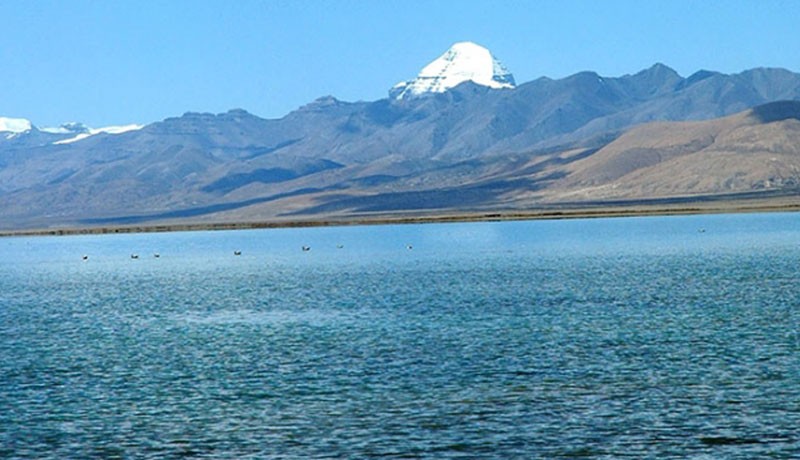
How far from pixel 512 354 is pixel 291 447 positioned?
53.3 feet

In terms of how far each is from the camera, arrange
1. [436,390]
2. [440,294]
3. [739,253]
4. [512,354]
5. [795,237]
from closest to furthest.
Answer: [436,390] → [512,354] → [440,294] → [739,253] → [795,237]

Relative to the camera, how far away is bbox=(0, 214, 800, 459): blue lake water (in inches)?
1294

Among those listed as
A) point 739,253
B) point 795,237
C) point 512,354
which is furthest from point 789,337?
point 795,237

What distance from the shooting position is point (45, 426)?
119 ft

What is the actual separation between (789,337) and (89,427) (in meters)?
27.3

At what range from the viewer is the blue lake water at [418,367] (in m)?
32.9

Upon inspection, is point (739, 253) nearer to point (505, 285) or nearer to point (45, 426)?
point (505, 285)

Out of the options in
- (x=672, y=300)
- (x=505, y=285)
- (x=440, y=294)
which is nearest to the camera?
(x=672, y=300)

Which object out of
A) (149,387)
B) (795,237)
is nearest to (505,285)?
(149,387)

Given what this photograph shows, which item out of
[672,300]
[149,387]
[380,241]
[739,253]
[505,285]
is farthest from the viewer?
[380,241]

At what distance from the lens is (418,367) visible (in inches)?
1751

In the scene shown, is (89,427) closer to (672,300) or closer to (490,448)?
(490,448)

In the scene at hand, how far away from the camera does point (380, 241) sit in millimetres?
179750

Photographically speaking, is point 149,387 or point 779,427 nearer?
point 779,427
